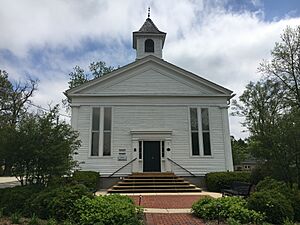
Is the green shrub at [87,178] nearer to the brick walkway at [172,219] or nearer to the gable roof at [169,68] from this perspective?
the gable roof at [169,68]

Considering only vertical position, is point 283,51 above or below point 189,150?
above

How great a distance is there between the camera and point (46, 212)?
7.21 m

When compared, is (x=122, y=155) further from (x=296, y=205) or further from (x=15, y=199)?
(x=296, y=205)

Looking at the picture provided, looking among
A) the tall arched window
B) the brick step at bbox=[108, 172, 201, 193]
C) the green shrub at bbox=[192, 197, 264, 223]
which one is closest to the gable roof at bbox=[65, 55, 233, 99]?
the tall arched window

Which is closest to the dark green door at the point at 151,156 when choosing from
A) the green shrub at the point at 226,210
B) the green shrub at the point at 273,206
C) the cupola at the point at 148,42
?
the cupola at the point at 148,42

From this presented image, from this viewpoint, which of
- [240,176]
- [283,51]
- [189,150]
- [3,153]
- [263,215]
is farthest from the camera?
[283,51]

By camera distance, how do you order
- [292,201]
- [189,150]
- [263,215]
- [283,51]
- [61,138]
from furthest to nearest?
[283,51], [189,150], [61,138], [292,201], [263,215]

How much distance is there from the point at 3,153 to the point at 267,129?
976 cm

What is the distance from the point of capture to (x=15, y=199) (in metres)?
8.09

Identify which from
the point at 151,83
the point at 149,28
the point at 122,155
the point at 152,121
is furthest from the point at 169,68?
the point at 122,155

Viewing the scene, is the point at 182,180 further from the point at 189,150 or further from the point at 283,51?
the point at 283,51

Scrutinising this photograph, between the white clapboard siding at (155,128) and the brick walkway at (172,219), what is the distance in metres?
8.81

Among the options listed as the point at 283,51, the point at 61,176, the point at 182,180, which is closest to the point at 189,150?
the point at 182,180

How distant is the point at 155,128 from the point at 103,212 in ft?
35.4
